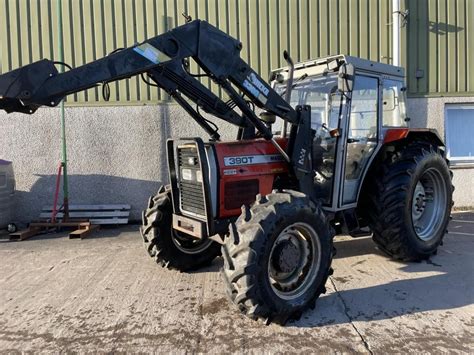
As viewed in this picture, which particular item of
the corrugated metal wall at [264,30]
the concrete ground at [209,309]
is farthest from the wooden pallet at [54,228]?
the corrugated metal wall at [264,30]

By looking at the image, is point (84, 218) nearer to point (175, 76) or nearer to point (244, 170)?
point (244, 170)

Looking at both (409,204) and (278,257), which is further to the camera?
(409,204)

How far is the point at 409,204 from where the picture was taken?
4.91 meters

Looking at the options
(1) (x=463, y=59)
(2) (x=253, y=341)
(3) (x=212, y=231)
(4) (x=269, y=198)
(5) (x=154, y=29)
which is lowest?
(2) (x=253, y=341)

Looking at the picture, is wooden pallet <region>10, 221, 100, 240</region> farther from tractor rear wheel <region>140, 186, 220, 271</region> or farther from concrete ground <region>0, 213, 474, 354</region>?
tractor rear wheel <region>140, 186, 220, 271</region>

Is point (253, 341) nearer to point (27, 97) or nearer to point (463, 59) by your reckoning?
point (27, 97)

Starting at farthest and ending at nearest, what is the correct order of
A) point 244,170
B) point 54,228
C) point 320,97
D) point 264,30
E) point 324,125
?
1. point 264,30
2. point 54,228
3. point 320,97
4. point 324,125
5. point 244,170

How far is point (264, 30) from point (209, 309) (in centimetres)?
600

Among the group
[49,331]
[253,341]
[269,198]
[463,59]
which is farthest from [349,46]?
[49,331]

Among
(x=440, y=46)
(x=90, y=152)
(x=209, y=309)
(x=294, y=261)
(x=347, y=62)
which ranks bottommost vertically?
(x=209, y=309)

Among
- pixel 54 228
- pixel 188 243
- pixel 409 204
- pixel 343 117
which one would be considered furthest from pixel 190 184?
pixel 54 228

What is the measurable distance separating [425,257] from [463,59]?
5.34 m

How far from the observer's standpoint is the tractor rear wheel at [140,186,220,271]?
464cm

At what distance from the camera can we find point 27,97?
3.01 metres
